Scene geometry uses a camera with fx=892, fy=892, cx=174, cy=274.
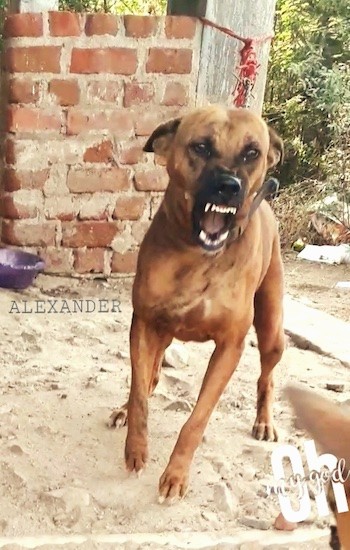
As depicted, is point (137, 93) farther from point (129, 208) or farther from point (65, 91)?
point (129, 208)

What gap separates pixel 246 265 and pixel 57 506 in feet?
2.38

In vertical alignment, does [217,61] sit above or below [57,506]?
above

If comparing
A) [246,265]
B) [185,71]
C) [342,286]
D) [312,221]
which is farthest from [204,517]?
[312,221]

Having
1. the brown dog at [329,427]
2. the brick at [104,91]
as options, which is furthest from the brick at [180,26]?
the brown dog at [329,427]

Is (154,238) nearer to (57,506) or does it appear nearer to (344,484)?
(57,506)

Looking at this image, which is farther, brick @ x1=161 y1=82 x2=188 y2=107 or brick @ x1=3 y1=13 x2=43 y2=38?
brick @ x1=161 y1=82 x2=188 y2=107

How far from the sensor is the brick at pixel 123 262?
399 centimetres

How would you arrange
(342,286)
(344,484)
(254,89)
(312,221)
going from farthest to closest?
1. (312,221)
2. (342,286)
3. (254,89)
4. (344,484)

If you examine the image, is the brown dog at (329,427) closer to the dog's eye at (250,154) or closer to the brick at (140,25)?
the dog's eye at (250,154)

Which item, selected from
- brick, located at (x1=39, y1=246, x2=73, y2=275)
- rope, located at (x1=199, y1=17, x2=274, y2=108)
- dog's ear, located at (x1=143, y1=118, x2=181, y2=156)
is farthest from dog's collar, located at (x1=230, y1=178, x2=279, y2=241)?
brick, located at (x1=39, y1=246, x2=73, y2=275)

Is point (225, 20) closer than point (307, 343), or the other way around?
point (307, 343)

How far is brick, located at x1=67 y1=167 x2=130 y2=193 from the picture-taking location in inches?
151

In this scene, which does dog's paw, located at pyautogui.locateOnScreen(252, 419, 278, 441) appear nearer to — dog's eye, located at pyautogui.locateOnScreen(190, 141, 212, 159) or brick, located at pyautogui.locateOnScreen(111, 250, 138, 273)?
dog's eye, located at pyautogui.locateOnScreen(190, 141, 212, 159)

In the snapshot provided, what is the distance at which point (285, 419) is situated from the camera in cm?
266
